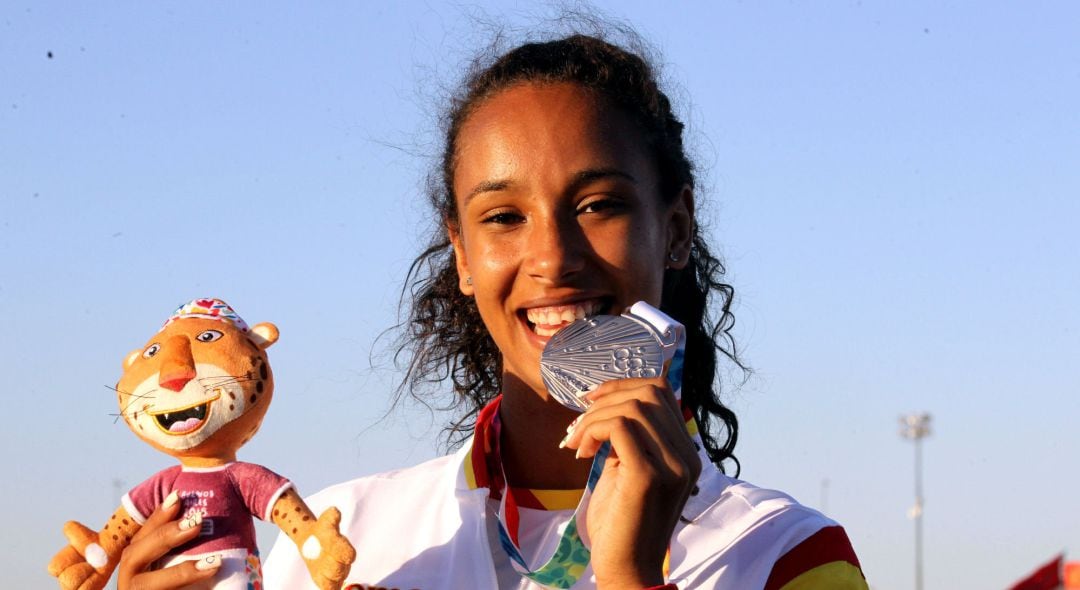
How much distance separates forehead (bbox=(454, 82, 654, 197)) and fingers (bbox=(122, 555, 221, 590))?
3.70ft

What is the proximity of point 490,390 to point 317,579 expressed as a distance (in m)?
1.35

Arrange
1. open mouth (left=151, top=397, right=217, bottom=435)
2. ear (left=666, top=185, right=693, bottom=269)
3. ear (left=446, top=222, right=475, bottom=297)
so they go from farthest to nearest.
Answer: ear (left=446, top=222, right=475, bottom=297) → ear (left=666, top=185, right=693, bottom=269) → open mouth (left=151, top=397, right=217, bottom=435)

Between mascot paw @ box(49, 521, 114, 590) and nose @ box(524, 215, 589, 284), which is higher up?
nose @ box(524, 215, 589, 284)

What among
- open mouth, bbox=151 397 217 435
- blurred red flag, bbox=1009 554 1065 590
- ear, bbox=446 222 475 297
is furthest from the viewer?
ear, bbox=446 222 475 297

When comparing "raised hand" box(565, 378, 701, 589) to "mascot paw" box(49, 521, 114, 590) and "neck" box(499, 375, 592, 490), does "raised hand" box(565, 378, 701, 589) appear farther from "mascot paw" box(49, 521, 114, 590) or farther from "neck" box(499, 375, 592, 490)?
"mascot paw" box(49, 521, 114, 590)

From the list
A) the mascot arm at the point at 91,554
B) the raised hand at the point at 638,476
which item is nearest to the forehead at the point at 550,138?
the raised hand at the point at 638,476

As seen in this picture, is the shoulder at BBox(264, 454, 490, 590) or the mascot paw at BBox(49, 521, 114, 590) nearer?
the mascot paw at BBox(49, 521, 114, 590)

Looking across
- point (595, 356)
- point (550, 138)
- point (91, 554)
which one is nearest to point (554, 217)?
point (550, 138)

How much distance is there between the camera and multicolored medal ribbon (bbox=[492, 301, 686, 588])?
3396 millimetres

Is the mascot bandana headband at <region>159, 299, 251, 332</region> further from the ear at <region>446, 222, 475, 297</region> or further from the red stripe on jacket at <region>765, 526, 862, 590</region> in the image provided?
the red stripe on jacket at <region>765, 526, 862, 590</region>

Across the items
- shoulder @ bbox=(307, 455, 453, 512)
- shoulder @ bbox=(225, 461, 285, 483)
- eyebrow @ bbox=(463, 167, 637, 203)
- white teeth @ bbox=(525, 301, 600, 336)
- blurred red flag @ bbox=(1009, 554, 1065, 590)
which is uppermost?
eyebrow @ bbox=(463, 167, 637, 203)

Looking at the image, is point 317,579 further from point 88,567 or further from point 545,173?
point 545,173

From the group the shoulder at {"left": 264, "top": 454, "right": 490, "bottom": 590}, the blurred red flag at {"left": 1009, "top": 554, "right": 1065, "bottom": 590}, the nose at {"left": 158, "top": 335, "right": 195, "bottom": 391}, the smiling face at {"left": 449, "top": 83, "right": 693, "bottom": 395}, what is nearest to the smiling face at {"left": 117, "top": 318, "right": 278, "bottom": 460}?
the nose at {"left": 158, "top": 335, "right": 195, "bottom": 391}

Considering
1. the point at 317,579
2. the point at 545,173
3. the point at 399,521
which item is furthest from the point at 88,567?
the point at 545,173
